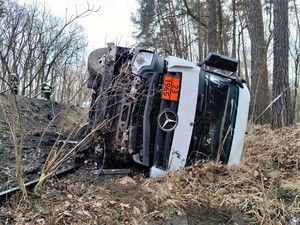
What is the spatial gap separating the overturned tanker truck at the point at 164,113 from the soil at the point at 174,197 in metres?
0.27

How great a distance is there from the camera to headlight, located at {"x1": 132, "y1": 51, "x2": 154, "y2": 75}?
13.4ft

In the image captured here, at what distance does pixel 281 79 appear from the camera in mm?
6129

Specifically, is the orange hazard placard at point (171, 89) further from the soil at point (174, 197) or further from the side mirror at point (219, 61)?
the soil at point (174, 197)


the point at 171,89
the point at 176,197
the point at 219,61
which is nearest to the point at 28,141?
the point at 171,89

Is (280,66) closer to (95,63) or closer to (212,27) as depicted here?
(95,63)

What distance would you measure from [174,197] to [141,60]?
5.99 ft

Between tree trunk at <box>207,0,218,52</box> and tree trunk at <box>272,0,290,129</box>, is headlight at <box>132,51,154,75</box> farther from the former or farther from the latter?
tree trunk at <box>207,0,218,52</box>

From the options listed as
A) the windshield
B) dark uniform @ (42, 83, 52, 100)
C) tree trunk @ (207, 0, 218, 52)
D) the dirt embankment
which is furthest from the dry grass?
tree trunk @ (207, 0, 218, 52)

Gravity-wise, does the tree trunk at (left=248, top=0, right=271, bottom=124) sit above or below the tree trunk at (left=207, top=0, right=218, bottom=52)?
below

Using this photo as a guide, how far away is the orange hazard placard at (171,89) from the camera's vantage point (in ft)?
13.1

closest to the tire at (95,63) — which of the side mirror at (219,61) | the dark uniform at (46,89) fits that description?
the dark uniform at (46,89)

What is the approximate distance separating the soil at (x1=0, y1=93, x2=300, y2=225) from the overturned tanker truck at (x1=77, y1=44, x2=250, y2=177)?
274mm

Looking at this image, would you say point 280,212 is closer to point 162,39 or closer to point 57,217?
point 57,217

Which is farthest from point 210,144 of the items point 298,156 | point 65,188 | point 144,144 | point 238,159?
point 65,188
